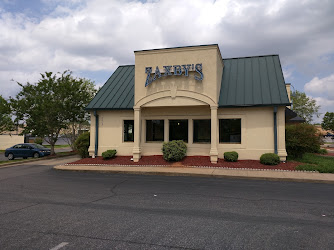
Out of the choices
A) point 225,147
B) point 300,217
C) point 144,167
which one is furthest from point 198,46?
point 300,217

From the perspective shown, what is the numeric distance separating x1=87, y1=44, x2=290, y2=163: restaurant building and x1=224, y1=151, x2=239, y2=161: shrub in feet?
1.86

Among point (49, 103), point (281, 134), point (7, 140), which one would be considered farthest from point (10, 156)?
point (281, 134)

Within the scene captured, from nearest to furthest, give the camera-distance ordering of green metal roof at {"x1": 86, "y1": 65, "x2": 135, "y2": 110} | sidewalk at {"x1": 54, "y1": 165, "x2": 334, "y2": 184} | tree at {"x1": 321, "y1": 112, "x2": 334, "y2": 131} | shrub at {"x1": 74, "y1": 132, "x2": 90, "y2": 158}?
sidewalk at {"x1": 54, "y1": 165, "x2": 334, "y2": 184} < green metal roof at {"x1": 86, "y1": 65, "x2": 135, "y2": 110} < shrub at {"x1": 74, "y1": 132, "x2": 90, "y2": 158} < tree at {"x1": 321, "y1": 112, "x2": 334, "y2": 131}

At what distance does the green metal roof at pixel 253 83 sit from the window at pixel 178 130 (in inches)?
113

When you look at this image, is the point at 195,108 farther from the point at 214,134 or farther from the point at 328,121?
the point at 328,121

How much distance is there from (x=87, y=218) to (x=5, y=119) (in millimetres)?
33290

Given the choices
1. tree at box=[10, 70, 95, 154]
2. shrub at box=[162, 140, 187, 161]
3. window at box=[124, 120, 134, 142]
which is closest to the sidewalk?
shrub at box=[162, 140, 187, 161]

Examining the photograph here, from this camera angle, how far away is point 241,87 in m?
16.6

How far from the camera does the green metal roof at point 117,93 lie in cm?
1768

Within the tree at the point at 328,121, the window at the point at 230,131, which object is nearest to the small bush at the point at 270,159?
the window at the point at 230,131

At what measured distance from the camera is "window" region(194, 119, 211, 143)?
16516 mm

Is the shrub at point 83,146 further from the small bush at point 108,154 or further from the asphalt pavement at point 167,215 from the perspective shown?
the asphalt pavement at point 167,215

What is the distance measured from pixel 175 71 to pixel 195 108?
2.78 m

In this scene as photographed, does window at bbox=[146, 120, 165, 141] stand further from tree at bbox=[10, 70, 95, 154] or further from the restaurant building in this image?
tree at bbox=[10, 70, 95, 154]
